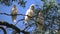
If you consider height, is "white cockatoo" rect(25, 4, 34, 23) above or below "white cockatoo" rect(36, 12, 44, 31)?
above

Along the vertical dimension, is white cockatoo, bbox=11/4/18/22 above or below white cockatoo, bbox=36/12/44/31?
above

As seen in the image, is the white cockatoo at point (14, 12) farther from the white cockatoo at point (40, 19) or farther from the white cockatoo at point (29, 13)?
the white cockatoo at point (40, 19)

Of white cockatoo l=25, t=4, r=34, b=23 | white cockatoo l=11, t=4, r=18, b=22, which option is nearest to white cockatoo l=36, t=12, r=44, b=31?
white cockatoo l=25, t=4, r=34, b=23

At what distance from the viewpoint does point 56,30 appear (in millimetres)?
2371

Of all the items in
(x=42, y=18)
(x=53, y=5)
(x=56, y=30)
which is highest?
(x=53, y=5)

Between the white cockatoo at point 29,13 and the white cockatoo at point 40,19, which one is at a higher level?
the white cockatoo at point 29,13

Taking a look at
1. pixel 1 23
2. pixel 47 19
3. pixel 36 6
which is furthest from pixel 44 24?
pixel 1 23

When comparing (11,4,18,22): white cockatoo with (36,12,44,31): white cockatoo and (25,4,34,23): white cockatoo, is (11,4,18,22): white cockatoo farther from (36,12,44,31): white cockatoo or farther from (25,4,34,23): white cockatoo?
(36,12,44,31): white cockatoo

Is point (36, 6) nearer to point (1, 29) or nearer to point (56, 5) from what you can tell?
point (56, 5)

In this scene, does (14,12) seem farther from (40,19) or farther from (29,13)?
(40,19)

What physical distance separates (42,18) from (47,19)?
0.06 m

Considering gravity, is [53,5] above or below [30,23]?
above

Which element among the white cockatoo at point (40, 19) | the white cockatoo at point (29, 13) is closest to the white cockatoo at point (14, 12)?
the white cockatoo at point (29, 13)

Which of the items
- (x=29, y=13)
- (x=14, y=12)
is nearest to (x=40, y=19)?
(x=29, y=13)
